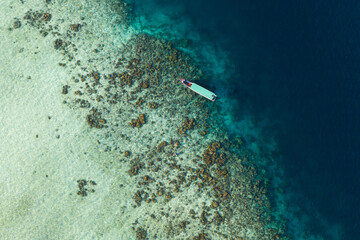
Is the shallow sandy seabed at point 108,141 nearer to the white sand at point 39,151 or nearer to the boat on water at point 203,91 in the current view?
the white sand at point 39,151

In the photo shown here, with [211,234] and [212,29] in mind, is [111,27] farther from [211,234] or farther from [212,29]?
[211,234]

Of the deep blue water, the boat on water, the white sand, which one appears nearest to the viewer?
the white sand

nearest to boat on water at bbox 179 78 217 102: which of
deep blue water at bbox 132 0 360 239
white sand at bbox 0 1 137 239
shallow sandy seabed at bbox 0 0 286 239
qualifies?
shallow sandy seabed at bbox 0 0 286 239

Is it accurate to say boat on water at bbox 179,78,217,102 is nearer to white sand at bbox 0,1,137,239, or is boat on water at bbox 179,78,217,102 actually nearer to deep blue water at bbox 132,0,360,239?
deep blue water at bbox 132,0,360,239

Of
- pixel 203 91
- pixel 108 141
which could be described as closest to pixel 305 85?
pixel 203 91

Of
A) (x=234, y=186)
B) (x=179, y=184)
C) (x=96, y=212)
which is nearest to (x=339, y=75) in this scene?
(x=234, y=186)

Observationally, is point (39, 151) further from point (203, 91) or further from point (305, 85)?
point (305, 85)
